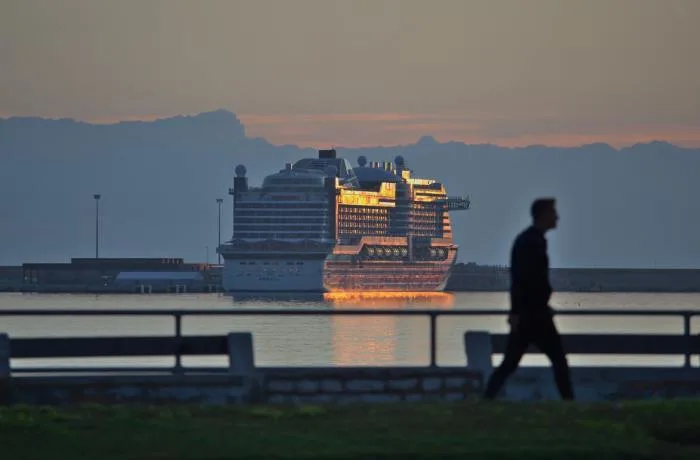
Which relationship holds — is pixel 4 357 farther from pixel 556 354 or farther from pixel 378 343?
pixel 378 343

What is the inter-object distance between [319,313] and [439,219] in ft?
510

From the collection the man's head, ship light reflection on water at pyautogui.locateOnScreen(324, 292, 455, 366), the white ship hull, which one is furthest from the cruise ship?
the man's head

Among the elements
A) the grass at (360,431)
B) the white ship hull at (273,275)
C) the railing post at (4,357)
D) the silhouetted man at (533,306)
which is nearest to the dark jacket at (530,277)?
the silhouetted man at (533,306)

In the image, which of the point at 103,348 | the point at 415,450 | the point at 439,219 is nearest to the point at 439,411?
the point at 415,450

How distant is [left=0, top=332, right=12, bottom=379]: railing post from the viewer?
1359 cm

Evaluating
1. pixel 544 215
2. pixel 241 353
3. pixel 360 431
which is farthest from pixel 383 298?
pixel 360 431

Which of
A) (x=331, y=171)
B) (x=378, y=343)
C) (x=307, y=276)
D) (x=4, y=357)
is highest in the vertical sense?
(x=331, y=171)

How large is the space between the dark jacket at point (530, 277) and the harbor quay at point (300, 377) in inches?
45.7

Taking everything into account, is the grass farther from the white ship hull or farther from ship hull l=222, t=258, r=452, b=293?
the white ship hull

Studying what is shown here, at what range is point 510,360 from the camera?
1282 cm

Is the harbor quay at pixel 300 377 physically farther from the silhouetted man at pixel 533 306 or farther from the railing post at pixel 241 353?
the silhouetted man at pixel 533 306

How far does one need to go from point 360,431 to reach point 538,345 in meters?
2.53

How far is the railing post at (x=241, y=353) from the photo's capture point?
46.9ft

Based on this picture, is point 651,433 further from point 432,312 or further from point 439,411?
point 432,312
